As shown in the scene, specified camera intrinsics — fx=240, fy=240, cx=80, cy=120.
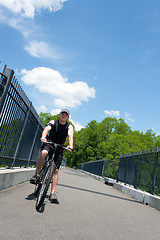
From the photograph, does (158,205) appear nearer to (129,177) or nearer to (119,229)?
(119,229)

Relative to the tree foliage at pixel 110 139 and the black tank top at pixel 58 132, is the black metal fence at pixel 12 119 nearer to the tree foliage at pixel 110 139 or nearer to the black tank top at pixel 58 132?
the black tank top at pixel 58 132

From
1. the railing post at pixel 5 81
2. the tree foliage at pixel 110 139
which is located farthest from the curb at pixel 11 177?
the tree foliage at pixel 110 139

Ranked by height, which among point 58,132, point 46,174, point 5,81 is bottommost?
point 46,174

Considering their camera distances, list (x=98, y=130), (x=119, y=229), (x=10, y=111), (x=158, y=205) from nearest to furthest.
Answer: (x=119, y=229) < (x=10, y=111) < (x=158, y=205) < (x=98, y=130)

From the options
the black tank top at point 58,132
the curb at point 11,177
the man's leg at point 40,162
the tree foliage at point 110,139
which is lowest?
the curb at point 11,177

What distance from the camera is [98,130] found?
219ft

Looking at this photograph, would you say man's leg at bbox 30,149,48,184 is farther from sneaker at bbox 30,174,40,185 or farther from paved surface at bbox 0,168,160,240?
paved surface at bbox 0,168,160,240

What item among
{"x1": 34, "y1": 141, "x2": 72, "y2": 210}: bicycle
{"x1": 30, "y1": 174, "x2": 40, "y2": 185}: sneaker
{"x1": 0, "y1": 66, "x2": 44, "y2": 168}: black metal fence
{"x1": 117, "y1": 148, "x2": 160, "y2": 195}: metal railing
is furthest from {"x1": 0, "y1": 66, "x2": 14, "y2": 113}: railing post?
{"x1": 117, "y1": 148, "x2": 160, "y2": 195}: metal railing

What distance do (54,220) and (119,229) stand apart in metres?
1.05

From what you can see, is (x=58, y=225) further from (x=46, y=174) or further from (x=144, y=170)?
(x=144, y=170)

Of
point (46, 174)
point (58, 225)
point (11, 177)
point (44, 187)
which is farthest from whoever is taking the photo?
point (11, 177)

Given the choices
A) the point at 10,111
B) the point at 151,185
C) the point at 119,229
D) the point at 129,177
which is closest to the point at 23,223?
the point at 119,229

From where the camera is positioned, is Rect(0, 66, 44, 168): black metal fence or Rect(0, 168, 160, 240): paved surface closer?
Rect(0, 168, 160, 240): paved surface

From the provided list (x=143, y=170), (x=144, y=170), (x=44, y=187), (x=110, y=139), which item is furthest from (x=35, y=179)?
(x=110, y=139)
